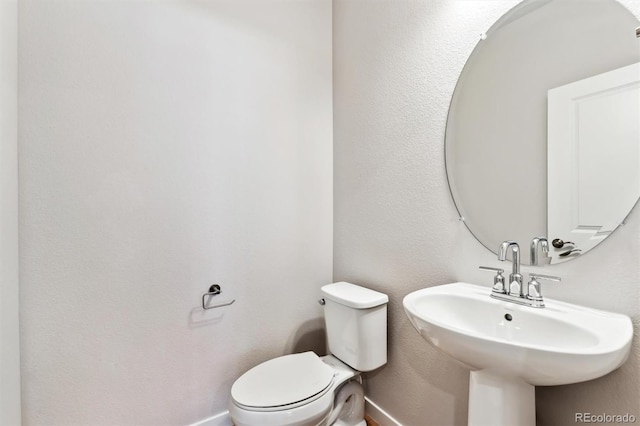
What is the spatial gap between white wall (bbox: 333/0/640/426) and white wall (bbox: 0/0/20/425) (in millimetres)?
1484

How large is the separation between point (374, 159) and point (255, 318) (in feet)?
3.69

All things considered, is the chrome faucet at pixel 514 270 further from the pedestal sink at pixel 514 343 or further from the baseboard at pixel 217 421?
the baseboard at pixel 217 421

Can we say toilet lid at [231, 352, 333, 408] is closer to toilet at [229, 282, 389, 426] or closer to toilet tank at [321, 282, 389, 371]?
toilet at [229, 282, 389, 426]

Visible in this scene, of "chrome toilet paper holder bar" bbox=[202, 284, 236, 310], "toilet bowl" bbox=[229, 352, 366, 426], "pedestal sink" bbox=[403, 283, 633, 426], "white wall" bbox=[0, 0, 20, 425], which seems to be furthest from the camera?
"chrome toilet paper holder bar" bbox=[202, 284, 236, 310]

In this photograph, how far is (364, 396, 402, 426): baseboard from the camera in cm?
151

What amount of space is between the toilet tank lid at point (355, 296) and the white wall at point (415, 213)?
87 millimetres

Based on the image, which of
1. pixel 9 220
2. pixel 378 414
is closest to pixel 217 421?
pixel 378 414

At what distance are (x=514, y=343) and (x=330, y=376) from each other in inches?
34.8

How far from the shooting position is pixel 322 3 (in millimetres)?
1862

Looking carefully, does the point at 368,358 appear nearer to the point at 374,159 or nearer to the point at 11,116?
the point at 374,159

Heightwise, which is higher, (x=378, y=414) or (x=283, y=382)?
(x=283, y=382)

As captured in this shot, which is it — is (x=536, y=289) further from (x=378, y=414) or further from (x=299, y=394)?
(x=378, y=414)

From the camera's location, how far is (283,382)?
130 cm

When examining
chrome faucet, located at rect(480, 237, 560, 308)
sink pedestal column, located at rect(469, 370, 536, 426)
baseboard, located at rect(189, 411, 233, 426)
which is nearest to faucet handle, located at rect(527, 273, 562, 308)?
chrome faucet, located at rect(480, 237, 560, 308)
